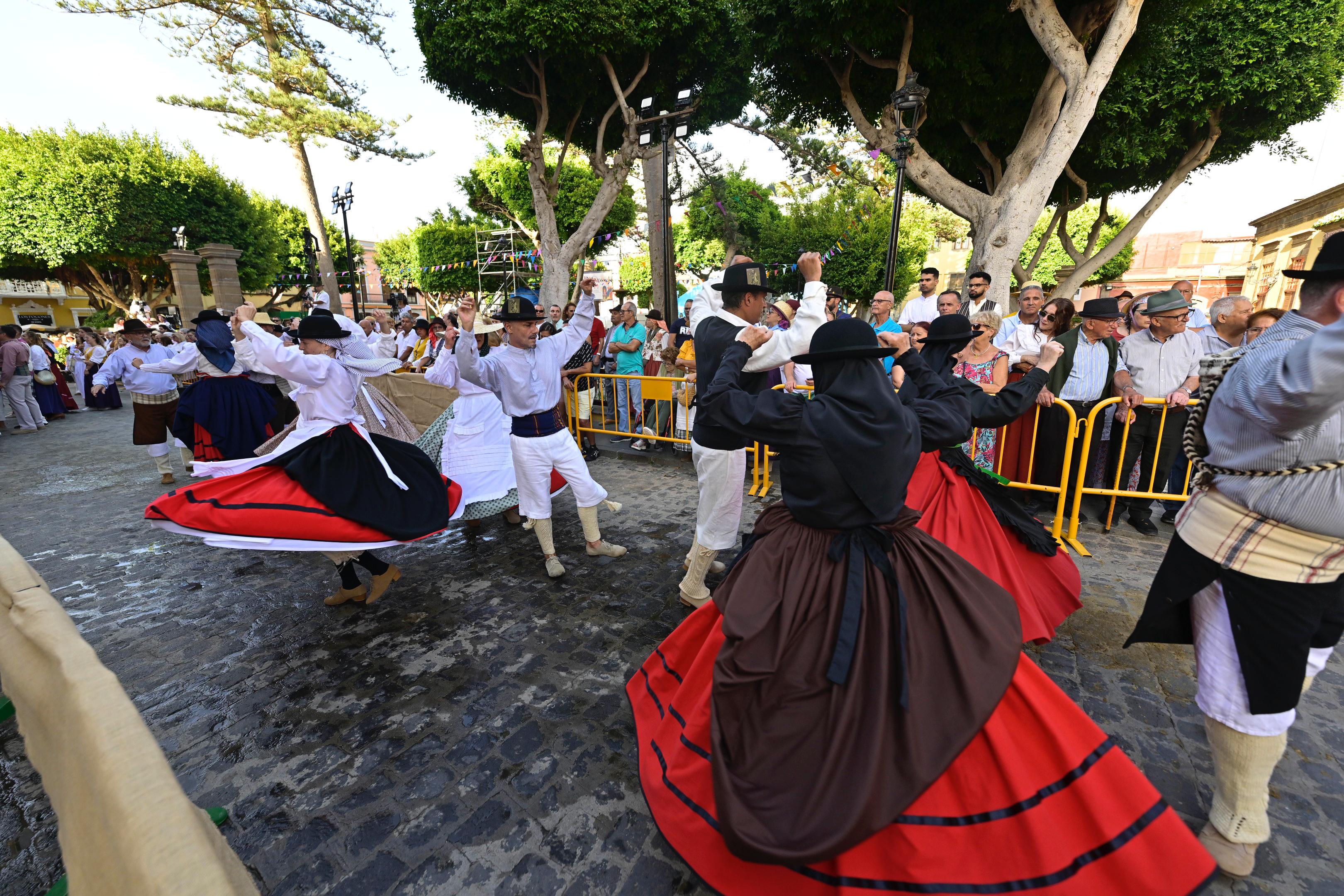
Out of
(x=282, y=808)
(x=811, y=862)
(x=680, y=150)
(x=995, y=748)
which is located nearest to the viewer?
(x=811, y=862)

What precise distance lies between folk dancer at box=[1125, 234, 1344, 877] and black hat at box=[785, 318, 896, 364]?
1181 mm

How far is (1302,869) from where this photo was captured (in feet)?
7.20

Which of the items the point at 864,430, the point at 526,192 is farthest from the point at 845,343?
the point at 526,192

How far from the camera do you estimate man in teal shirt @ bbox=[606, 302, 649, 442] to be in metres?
9.08

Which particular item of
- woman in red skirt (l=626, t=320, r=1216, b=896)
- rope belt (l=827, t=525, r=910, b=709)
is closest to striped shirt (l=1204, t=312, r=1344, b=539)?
woman in red skirt (l=626, t=320, r=1216, b=896)

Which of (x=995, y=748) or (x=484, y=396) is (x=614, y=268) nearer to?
(x=484, y=396)

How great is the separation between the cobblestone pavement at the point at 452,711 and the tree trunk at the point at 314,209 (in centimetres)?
1834

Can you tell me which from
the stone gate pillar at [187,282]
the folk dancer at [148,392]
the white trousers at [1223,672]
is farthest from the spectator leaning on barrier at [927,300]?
the stone gate pillar at [187,282]

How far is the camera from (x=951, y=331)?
3703 millimetres

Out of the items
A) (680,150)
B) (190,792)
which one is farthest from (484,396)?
(680,150)

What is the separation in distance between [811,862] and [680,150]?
78.6 feet

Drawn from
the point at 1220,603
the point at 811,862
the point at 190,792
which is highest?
the point at 1220,603

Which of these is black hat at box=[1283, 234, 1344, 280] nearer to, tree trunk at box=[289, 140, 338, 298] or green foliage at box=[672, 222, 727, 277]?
tree trunk at box=[289, 140, 338, 298]

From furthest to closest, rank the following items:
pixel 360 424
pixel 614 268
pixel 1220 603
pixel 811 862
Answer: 1. pixel 614 268
2. pixel 360 424
3. pixel 1220 603
4. pixel 811 862
